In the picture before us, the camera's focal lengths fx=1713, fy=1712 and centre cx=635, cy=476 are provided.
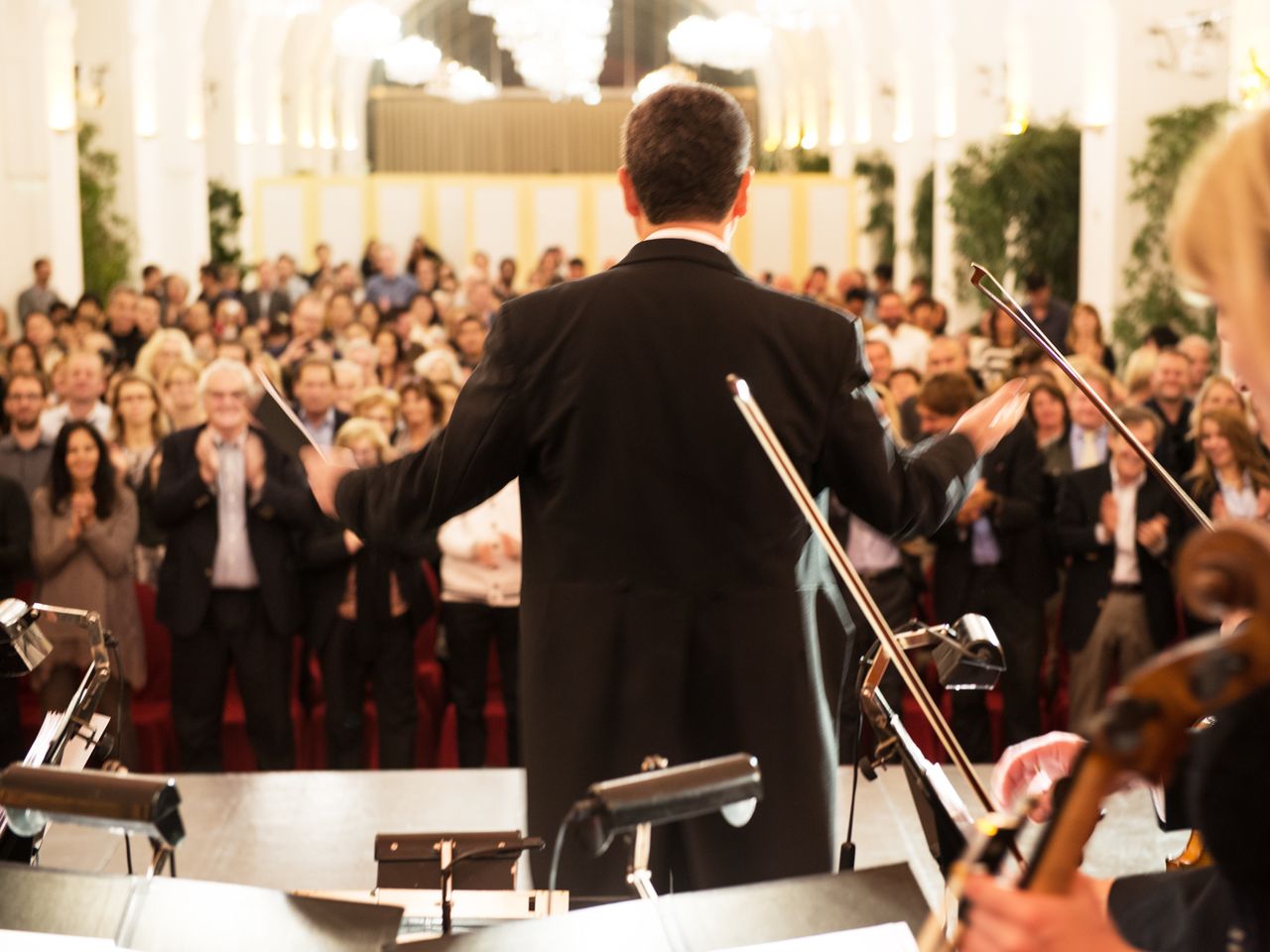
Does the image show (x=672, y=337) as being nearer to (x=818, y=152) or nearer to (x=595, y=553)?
(x=595, y=553)

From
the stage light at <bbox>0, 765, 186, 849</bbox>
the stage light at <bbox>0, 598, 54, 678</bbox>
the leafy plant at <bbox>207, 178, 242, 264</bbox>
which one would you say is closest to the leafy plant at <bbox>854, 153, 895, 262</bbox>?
the leafy plant at <bbox>207, 178, 242, 264</bbox>

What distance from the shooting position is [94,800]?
1682mm

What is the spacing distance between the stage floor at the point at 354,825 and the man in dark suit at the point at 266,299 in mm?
11760

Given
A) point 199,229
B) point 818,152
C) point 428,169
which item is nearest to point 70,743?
point 199,229

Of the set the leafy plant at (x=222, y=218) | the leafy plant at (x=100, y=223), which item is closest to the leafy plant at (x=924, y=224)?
the leafy plant at (x=222, y=218)

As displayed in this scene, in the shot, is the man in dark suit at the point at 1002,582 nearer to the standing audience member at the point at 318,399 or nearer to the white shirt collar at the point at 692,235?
the standing audience member at the point at 318,399

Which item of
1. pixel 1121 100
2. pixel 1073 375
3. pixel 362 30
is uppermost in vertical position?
pixel 362 30

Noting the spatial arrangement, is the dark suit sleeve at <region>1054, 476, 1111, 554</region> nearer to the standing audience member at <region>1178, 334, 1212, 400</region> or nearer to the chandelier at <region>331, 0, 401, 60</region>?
the standing audience member at <region>1178, 334, 1212, 400</region>

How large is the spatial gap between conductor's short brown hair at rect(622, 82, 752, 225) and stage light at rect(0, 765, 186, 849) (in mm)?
1234

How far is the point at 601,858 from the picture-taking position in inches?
99.5

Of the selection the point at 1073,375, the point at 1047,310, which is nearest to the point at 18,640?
the point at 1073,375

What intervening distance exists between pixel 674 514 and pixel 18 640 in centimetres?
98

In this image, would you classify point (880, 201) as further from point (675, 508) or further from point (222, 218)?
point (675, 508)

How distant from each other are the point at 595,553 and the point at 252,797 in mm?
2508
